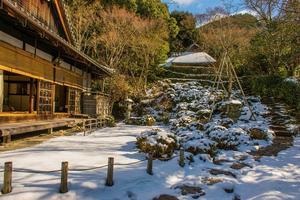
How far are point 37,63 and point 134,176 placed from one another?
6808mm

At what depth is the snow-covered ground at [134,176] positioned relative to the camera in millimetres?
6008

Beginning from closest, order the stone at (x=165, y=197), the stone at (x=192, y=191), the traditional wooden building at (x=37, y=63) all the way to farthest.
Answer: the stone at (x=165, y=197)
the stone at (x=192, y=191)
the traditional wooden building at (x=37, y=63)

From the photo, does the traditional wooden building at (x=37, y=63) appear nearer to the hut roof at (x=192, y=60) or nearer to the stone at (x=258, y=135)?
the stone at (x=258, y=135)

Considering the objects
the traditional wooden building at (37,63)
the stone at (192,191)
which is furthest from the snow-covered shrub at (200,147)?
the traditional wooden building at (37,63)

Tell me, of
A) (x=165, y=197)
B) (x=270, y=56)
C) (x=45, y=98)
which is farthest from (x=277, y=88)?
(x=165, y=197)

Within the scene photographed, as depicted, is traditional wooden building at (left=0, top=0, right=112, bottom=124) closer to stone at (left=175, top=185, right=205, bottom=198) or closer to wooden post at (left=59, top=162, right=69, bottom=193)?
wooden post at (left=59, top=162, right=69, bottom=193)

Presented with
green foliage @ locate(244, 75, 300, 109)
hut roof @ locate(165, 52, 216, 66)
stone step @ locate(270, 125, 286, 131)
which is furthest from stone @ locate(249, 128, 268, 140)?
hut roof @ locate(165, 52, 216, 66)

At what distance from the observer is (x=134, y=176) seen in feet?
23.6

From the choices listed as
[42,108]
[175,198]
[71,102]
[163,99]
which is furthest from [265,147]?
[163,99]

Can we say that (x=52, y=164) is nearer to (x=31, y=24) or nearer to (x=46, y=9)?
(x=31, y=24)

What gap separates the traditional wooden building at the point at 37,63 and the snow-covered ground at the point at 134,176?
8.88 ft

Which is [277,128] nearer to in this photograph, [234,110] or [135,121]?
[234,110]

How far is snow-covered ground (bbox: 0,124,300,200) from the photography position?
6.01 meters

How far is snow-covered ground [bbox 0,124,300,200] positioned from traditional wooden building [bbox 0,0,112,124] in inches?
107
